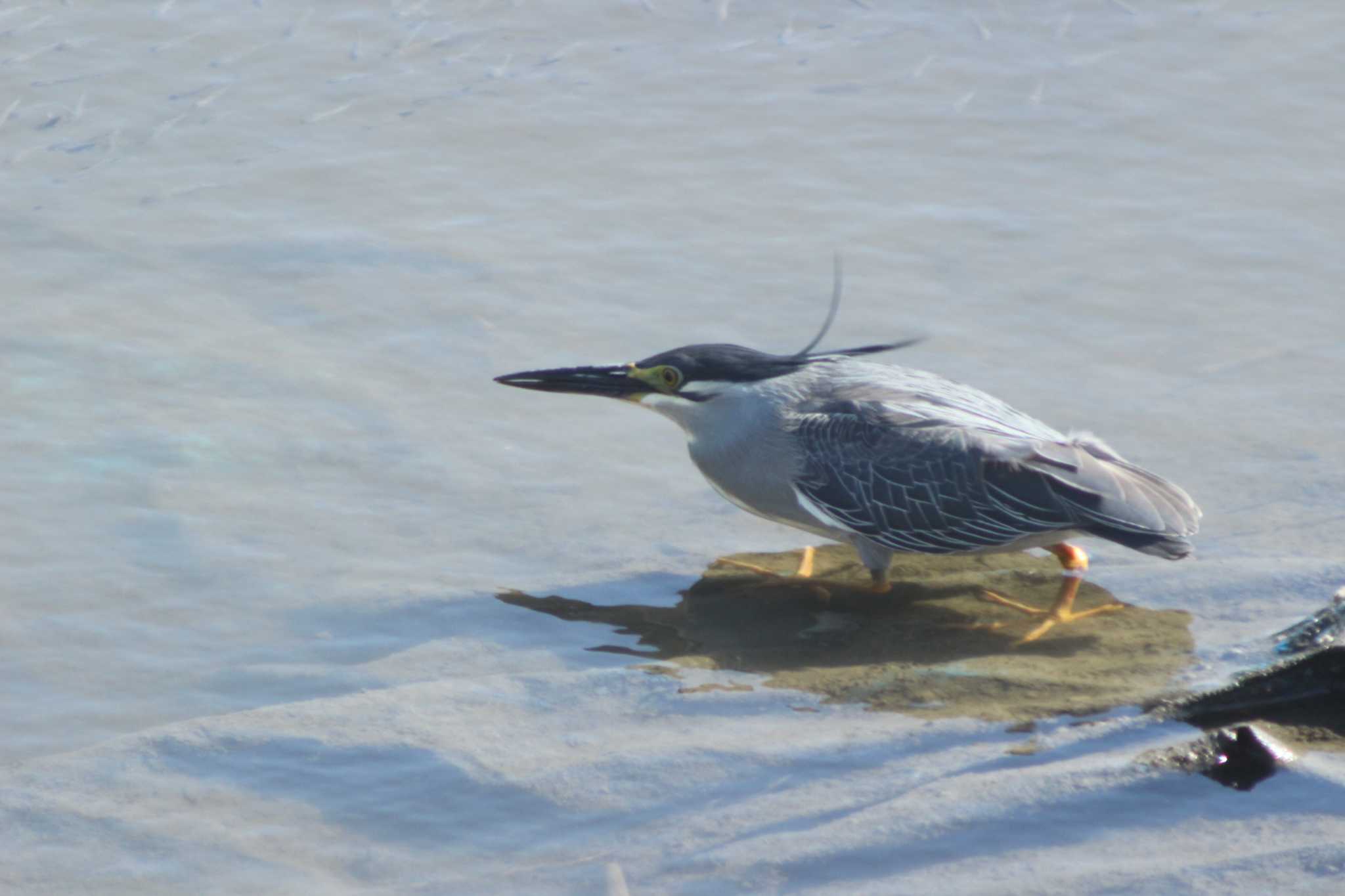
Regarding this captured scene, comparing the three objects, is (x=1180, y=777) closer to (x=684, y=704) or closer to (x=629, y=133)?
(x=684, y=704)

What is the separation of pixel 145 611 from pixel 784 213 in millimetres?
3906

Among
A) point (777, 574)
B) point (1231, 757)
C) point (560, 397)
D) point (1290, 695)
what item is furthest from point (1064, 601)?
point (560, 397)

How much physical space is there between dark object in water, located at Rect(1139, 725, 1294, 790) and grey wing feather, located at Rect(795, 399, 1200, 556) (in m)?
1.32

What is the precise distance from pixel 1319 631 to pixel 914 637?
1247 mm

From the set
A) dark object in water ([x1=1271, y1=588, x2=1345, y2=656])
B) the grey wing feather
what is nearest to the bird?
the grey wing feather

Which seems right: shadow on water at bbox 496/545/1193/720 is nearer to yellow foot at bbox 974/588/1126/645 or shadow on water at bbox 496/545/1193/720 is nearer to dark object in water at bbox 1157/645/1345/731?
yellow foot at bbox 974/588/1126/645

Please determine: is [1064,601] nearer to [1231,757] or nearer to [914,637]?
[914,637]

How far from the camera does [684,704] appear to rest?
449 cm

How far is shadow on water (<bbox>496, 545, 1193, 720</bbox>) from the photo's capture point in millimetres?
4457

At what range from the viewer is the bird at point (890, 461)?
17.1 ft

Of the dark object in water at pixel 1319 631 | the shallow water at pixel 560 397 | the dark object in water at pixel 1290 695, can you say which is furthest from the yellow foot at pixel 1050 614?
the dark object in water at pixel 1290 695

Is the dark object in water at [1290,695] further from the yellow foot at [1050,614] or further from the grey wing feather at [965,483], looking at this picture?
the grey wing feather at [965,483]

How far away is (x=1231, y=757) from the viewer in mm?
3756

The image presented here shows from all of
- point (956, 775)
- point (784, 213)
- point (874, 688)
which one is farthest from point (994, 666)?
point (784, 213)
